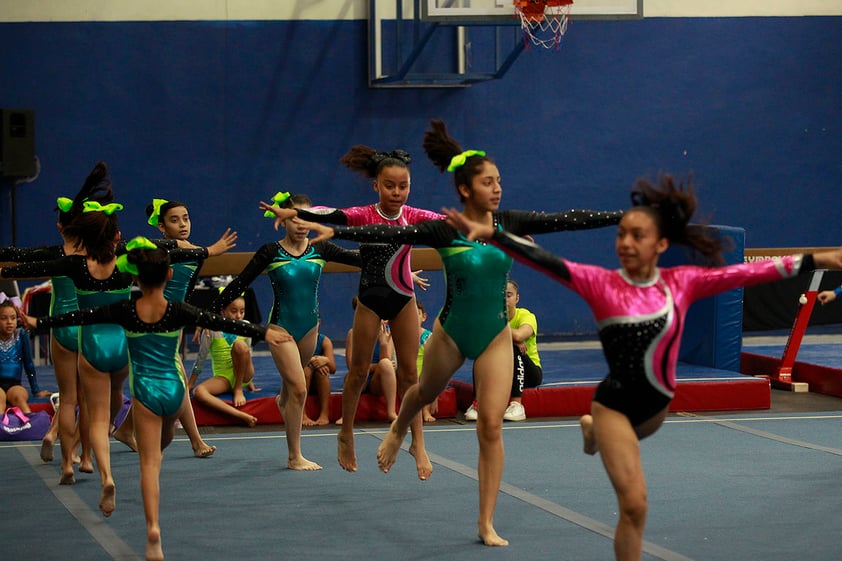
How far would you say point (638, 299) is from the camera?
3.96m

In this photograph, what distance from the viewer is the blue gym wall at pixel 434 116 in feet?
38.6

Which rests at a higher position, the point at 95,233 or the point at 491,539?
the point at 95,233

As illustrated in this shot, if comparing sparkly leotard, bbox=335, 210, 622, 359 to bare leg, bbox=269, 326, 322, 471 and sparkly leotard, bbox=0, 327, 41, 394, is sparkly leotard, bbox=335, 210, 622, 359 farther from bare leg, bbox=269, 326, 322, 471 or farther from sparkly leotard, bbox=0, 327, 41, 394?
sparkly leotard, bbox=0, 327, 41, 394

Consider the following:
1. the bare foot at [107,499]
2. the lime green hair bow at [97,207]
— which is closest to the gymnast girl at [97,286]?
the lime green hair bow at [97,207]

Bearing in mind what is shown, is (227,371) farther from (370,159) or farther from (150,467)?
(150,467)

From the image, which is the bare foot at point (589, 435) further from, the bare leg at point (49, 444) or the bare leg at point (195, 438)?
the bare leg at point (49, 444)

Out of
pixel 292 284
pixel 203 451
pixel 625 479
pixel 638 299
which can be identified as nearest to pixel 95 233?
pixel 292 284

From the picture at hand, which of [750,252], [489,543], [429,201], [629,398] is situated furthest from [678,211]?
[429,201]

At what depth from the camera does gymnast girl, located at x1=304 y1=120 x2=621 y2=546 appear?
4.86m

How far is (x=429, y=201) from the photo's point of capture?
12.4 metres

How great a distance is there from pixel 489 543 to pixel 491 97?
8.15 metres

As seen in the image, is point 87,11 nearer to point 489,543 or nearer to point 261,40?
point 261,40

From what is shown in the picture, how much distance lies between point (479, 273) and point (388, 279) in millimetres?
1130

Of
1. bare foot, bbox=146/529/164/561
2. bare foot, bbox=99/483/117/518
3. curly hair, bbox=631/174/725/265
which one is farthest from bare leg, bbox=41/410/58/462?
curly hair, bbox=631/174/725/265
